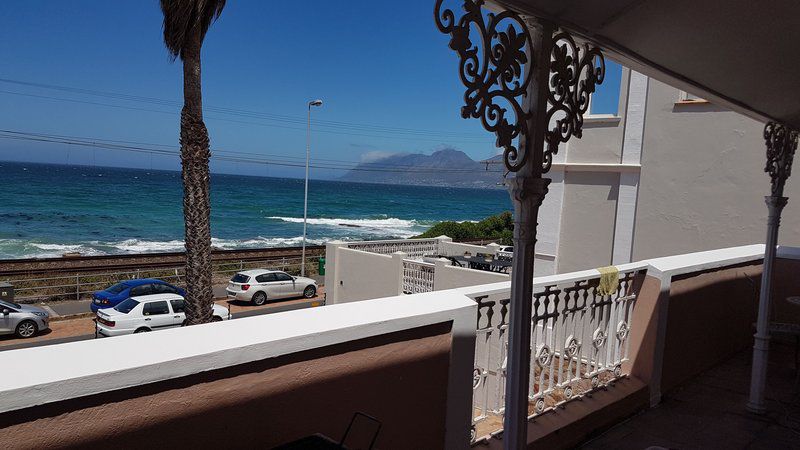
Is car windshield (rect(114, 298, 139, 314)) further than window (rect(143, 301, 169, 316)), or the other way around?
window (rect(143, 301, 169, 316))

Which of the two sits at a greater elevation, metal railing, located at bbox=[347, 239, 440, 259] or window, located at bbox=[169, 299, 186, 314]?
metal railing, located at bbox=[347, 239, 440, 259]

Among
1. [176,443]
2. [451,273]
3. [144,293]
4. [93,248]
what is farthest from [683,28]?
[93,248]

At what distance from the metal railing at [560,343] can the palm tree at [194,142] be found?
24.2ft

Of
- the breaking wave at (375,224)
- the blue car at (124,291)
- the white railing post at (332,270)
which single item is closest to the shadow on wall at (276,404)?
the white railing post at (332,270)

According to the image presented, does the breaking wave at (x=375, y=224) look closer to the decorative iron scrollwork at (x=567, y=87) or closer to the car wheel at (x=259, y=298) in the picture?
the car wheel at (x=259, y=298)

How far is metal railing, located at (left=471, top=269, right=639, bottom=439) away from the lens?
3.14m

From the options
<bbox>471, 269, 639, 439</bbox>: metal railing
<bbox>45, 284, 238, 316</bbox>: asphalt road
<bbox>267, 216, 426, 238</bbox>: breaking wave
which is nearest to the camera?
<bbox>471, 269, 639, 439</bbox>: metal railing

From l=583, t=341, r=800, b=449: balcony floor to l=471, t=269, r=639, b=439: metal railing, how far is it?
0.39m

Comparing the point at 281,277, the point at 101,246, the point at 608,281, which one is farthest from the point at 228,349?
the point at 101,246

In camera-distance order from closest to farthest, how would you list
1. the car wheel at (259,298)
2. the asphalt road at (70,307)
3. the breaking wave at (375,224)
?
the asphalt road at (70,307), the car wheel at (259,298), the breaking wave at (375,224)

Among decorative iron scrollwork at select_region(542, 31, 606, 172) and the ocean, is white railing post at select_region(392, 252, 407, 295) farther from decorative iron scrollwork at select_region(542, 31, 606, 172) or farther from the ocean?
the ocean

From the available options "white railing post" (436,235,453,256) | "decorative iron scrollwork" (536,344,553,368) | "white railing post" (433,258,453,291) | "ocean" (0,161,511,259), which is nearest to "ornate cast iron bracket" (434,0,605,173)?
"decorative iron scrollwork" (536,344,553,368)

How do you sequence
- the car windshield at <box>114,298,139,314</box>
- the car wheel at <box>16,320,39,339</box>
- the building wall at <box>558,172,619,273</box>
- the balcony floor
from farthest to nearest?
the car wheel at <box>16,320,39,339</box> → the car windshield at <box>114,298,139,314</box> → the building wall at <box>558,172,619,273</box> → the balcony floor

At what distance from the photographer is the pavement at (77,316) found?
48.8 ft
